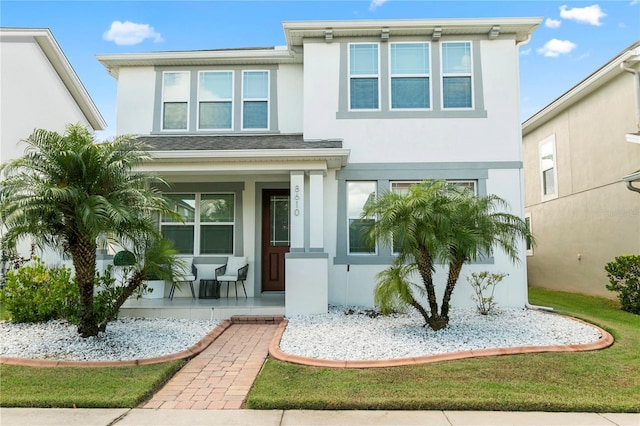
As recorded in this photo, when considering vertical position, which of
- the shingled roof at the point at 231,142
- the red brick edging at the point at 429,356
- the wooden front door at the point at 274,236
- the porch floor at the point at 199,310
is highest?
the shingled roof at the point at 231,142

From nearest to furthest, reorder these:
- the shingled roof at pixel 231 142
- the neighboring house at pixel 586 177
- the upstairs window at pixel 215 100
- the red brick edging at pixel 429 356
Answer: the red brick edging at pixel 429 356
the shingled roof at pixel 231 142
the upstairs window at pixel 215 100
the neighboring house at pixel 586 177

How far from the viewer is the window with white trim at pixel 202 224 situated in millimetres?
10203

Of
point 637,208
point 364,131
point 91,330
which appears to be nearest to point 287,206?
point 364,131

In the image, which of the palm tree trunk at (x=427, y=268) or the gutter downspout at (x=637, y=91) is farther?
the gutter downspout at (x=637, y=91)

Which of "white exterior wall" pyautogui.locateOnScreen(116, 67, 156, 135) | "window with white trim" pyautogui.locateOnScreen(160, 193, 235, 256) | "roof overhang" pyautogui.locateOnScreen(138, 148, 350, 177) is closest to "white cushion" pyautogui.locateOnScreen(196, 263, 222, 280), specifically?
"window with white trim" pyautogui.locateOnScreen(160, 193, 235, 256)

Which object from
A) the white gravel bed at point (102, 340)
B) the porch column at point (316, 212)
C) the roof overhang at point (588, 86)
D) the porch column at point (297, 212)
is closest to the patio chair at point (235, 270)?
the porch column at point (297, 212)

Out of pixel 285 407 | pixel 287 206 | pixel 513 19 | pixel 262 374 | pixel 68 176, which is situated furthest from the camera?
pixel 287 206

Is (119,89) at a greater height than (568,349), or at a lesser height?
greater

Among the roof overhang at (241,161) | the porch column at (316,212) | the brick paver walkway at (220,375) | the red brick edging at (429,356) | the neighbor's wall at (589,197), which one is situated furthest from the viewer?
the neighbor's wall at (589,197)

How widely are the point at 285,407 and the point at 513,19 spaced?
9.23 meters

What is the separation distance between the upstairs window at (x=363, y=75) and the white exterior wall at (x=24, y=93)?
8803 millimetres

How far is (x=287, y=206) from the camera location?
10.4 metres

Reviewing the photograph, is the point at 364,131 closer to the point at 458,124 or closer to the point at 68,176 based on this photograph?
the point at 458,124

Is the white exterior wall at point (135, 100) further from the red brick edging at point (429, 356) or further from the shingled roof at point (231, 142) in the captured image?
the red brick edging at point (429, 356)
